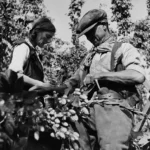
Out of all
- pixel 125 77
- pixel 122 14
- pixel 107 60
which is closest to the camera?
pixel 125 77

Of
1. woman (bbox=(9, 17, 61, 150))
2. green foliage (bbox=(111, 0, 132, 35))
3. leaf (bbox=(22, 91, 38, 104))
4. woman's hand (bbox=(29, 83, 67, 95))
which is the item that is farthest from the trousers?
green foliage (bbox=(111, 0, 132, 35))

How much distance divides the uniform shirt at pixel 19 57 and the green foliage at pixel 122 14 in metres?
17.0

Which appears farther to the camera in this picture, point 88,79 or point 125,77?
point 88,79

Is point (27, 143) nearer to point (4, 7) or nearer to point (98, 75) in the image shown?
point (98, 75)

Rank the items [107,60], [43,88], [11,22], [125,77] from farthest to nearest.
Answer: [11,22] < [107,60] < [125,77] < [43,88]

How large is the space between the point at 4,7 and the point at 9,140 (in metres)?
15.1

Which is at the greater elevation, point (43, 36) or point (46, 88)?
point (43, 36)

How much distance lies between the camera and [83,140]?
3502mm

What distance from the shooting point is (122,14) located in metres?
21.0

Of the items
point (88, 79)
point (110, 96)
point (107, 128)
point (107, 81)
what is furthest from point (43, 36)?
point (107, 128)

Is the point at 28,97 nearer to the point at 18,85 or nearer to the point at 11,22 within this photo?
the point at 18,85

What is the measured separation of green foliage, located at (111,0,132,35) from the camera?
20859mm

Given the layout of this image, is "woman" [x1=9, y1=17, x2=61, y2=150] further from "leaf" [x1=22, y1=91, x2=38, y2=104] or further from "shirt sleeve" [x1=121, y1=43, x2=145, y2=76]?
"shirt sleeve" [x1=121, y1=43, x2=145, y2=76]

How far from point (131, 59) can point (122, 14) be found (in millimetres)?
17448
